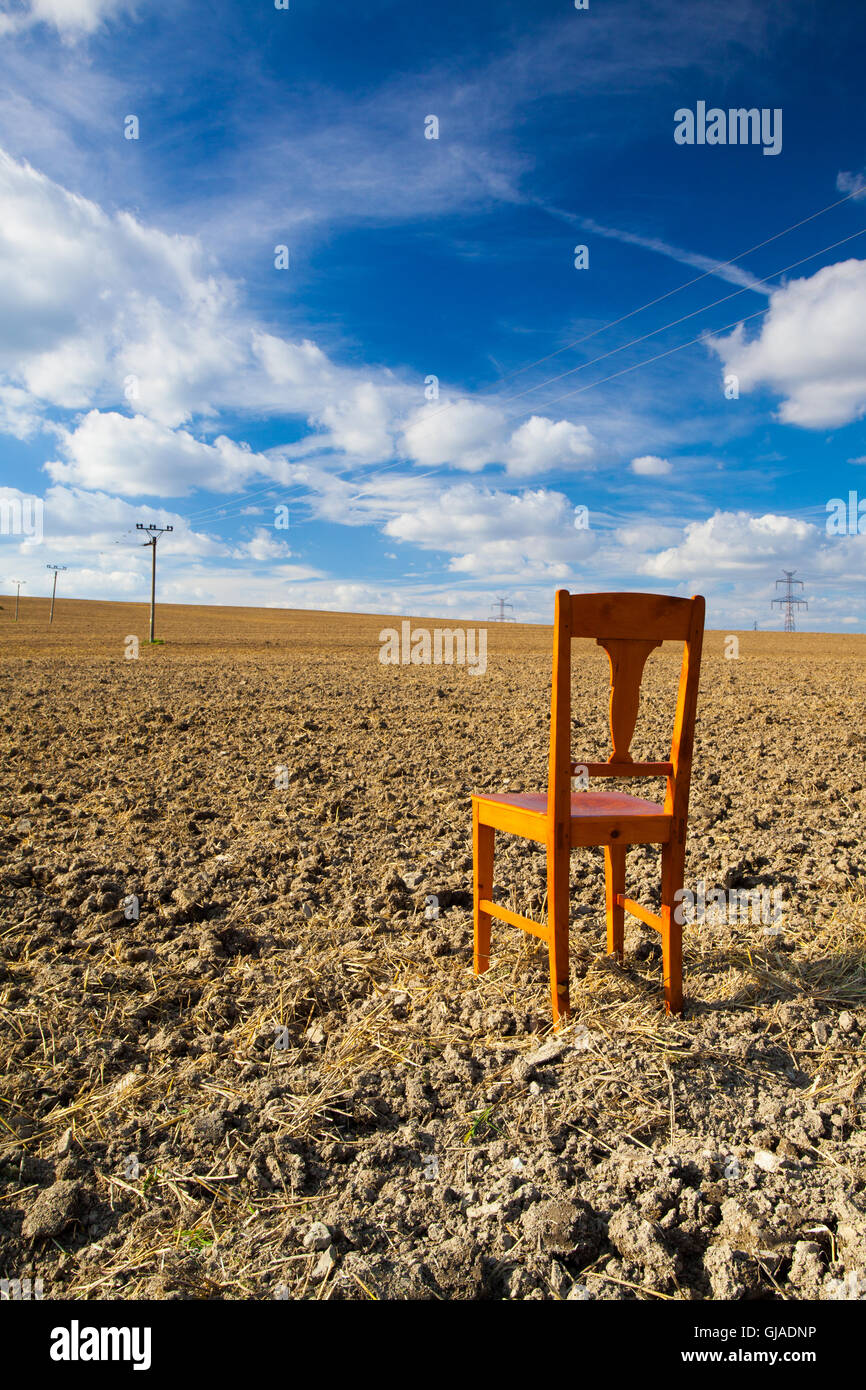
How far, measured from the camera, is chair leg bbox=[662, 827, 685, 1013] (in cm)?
291

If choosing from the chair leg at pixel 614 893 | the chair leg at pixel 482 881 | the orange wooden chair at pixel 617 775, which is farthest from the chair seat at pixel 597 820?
the chair leg at pixel 614 893

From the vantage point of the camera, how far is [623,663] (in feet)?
8.99

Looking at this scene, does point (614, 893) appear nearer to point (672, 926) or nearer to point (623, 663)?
point (672, 926)

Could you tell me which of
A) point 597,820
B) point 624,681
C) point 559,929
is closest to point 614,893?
point 559,929

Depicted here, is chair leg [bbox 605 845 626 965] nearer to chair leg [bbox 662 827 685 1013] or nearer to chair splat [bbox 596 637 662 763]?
chair leg [bbox 662 827 685 1013]

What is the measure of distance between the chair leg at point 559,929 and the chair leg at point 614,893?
0.54 metres

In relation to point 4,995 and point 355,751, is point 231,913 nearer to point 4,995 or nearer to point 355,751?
point 4,995

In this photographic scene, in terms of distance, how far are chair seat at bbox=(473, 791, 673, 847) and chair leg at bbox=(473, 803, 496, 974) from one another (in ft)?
0.63

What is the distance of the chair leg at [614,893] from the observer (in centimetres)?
339

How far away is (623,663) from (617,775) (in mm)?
428

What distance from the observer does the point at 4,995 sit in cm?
333

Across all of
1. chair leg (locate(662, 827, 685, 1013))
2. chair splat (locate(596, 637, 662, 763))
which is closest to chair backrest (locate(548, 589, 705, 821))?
chair splat (locate(596, 637, 662, 763))

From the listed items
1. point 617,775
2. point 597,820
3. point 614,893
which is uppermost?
point 617,775
